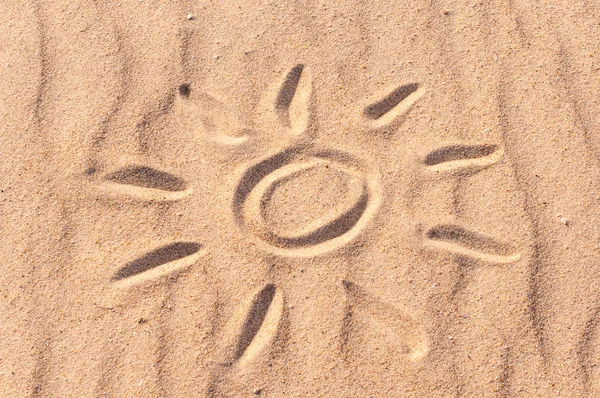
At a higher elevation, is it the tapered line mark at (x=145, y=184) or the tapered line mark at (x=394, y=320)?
the tapered line mark at (x=145, y=184)

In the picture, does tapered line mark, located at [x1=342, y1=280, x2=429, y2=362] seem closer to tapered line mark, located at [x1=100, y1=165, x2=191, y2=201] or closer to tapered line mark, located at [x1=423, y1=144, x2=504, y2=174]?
tapered line mark, located at [x1=423, y1=144, x2=504, y2=174]

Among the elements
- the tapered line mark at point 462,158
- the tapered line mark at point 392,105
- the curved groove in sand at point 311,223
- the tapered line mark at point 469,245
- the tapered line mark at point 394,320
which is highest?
the tapered line mark at point 392,105

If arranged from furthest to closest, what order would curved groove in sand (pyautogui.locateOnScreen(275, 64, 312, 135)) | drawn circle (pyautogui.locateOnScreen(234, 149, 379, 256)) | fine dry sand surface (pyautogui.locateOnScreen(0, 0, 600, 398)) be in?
curved groove in sand (pyautogui.locateOnScreen(275, 64, 312, 135))
drawn circle (pyautogui.locateOnScreen(234, 149, 379, 256))
fine dry sand surface (pyautogui.locateOnScreen(0, 0, 600, 398))

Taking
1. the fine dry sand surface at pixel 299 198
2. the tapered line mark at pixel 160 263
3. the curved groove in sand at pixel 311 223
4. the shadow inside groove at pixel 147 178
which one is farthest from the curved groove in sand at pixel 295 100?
the tapered line mark at pixel 160 263

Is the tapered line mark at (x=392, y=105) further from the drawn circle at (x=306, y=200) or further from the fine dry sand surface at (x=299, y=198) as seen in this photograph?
the drawn circle at (x=306, y=200)

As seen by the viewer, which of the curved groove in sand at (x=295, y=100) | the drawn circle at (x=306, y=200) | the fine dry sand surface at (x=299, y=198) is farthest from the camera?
the curved groove in sand at (x=295, y=100)

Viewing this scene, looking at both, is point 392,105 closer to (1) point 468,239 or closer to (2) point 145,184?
(1) point 468,239

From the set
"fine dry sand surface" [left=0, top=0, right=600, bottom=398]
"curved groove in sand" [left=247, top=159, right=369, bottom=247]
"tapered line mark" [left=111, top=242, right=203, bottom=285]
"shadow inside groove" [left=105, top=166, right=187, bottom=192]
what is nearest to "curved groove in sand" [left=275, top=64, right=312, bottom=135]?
"fine dry sand surface" [left=0, top=0, right=600, bottom=398]
